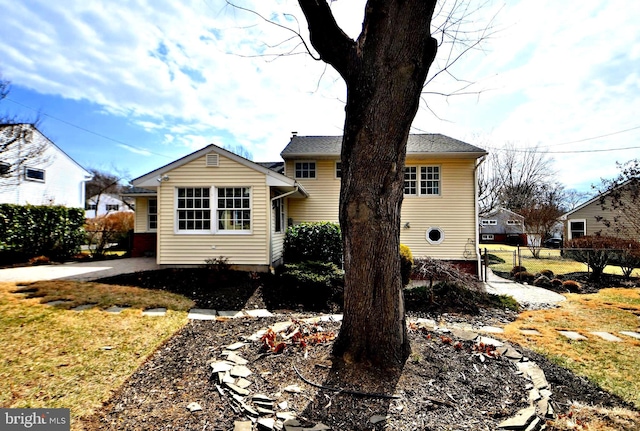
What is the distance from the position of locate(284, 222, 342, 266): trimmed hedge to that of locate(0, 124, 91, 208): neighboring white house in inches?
443

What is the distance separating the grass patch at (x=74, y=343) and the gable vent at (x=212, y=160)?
383 centimetres

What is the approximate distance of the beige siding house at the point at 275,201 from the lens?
8711 mm

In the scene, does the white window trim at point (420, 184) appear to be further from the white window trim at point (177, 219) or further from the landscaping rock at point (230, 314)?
the landscaping rock at point (230, 314)

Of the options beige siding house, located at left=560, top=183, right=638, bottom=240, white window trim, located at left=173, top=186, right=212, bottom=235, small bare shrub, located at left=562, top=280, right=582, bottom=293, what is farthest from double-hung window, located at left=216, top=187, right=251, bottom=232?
beige siding house, located at left=560, top=183, right=638, bottom=240

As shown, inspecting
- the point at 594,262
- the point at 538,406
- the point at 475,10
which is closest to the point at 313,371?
the point at 538,406

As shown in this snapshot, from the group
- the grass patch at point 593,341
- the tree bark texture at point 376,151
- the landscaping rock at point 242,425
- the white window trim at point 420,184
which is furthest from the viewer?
the white window trim at point 420,184

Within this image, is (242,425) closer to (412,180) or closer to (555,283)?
(412,180)

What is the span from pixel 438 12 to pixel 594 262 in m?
11.1

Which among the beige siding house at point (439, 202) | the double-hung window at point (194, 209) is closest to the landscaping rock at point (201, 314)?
the double-hung window at point (194, 209)

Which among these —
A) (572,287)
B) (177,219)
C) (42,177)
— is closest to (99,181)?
(42,177)

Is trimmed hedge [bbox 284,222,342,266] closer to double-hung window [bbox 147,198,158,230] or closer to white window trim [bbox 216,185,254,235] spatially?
white window trim [bbox 216,185,254,235]

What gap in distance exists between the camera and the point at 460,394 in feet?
8.73

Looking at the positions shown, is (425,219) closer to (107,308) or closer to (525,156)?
(107,308)

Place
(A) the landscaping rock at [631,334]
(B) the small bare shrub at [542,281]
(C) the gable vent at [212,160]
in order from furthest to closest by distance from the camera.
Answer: (B) the small bare shrub at [542,281], (C) the gable vent at [212,160], (A) the landscaping rock at [631,334]
